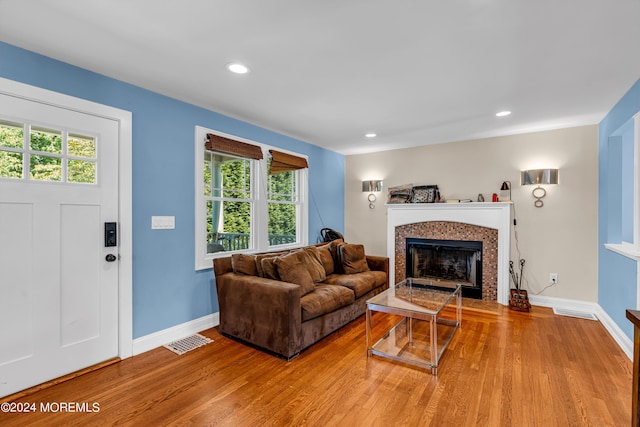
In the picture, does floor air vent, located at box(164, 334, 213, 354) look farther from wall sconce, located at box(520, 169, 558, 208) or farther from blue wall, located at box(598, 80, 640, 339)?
wall sconce, located at box(520, 169, 558, 208)

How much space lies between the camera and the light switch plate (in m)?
2.86

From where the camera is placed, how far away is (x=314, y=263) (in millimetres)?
3643

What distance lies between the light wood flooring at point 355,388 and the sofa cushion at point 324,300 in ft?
1.12

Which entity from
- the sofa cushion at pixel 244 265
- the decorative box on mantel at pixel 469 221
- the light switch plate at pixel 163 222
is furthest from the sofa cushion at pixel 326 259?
the light switch plate at pixel 163 222

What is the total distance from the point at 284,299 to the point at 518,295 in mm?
3177

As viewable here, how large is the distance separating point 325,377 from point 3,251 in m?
2.41

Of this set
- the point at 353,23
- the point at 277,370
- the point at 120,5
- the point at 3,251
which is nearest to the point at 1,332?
the point at 3,251

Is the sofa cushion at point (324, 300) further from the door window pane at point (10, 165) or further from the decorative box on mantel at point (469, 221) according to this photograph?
the door window pane at point (10, 165)

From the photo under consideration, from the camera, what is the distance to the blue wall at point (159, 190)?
251cm

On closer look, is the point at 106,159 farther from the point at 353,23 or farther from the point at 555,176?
the point at 555,176

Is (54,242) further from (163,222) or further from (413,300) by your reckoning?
(413,300)

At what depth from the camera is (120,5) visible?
167 cm

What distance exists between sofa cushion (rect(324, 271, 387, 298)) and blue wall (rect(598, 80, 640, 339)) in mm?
2344

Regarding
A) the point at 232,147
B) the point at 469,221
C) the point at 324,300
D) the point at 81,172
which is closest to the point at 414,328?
the point at 324,300
